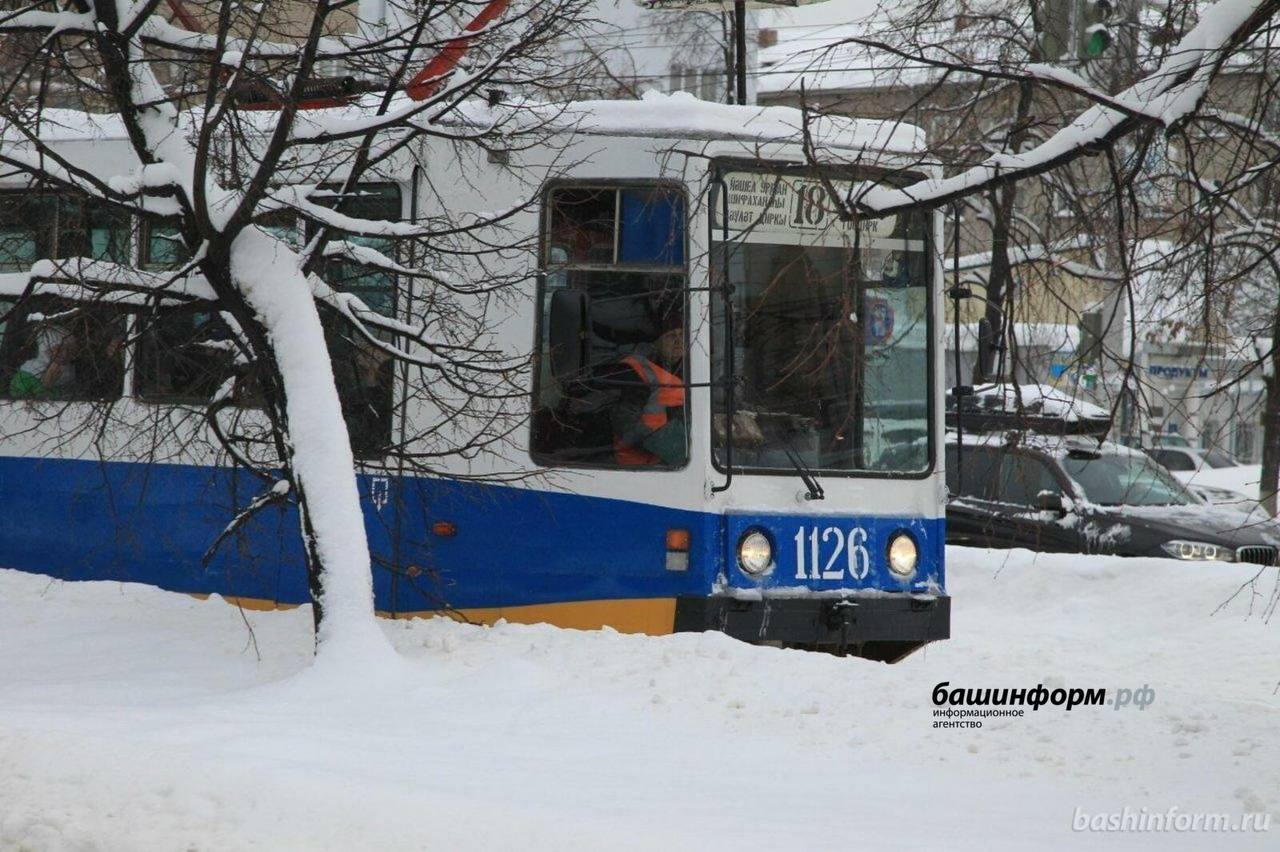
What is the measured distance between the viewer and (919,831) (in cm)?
554

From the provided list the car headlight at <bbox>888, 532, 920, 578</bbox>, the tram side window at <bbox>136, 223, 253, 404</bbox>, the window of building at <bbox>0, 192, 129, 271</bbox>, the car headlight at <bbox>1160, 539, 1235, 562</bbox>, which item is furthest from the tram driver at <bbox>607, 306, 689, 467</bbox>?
the car headlight at <bbox>1160, 539, 1235, 562</bbox>

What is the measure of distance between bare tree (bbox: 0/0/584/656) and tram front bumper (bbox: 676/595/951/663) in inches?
55.7

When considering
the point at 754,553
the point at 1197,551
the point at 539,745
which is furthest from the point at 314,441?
the point at 1197,551

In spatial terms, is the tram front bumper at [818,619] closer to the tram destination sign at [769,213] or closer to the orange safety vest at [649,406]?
the orange safety vest at [649,406]

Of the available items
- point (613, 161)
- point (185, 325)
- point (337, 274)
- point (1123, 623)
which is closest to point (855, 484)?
point (613, 161)

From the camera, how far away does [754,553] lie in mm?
8539

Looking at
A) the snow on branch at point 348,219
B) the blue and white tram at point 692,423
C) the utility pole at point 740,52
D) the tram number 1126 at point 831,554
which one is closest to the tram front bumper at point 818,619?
the blue and white tram at point 692,423

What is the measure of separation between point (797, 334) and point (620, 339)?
3.00 ft

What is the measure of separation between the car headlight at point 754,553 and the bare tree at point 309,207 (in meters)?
1.35

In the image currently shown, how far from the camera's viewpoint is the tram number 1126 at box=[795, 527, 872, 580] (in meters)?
8.62

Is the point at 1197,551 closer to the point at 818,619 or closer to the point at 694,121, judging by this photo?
the point at 818,619

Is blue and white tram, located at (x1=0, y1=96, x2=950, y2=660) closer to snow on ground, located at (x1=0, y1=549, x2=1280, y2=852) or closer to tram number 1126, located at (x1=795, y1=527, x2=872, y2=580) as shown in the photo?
tram number 1126, located at (x1=795, y1=527, x2=872, y2=580)

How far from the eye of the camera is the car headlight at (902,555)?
8.84 m

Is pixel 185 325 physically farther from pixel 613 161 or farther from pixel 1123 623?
pixel 1123 623
